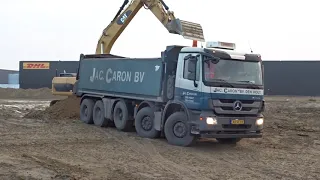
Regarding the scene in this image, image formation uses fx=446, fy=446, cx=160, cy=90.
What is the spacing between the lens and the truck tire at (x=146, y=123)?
1512 cm

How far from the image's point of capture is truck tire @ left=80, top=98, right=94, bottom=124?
754 inches

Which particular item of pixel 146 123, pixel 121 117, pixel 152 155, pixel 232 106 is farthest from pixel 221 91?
pixel 121 117

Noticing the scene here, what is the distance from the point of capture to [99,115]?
60.9 feet

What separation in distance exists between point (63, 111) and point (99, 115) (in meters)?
4.36

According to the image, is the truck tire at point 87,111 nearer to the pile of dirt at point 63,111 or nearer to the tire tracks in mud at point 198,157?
the pile of dirt at point 63,111

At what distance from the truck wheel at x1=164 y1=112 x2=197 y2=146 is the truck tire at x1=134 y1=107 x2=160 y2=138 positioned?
43.0 inches

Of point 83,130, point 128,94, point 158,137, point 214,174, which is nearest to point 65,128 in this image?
point 83,130

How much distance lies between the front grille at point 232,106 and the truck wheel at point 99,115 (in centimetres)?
646

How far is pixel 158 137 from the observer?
49.9ft

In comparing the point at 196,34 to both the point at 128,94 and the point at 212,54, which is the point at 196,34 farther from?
the point at 212,54

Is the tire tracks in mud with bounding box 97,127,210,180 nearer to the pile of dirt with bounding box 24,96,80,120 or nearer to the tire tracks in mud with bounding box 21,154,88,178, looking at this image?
the tire tracks in mud with bounding box 21,154,88,178

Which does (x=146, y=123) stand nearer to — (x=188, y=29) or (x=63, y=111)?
(x=188, y=29)

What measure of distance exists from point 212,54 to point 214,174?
411 centimetres

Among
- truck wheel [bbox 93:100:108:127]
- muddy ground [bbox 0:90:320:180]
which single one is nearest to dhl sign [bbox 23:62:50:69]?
muddy ground [bbox 0:90:320:180]
